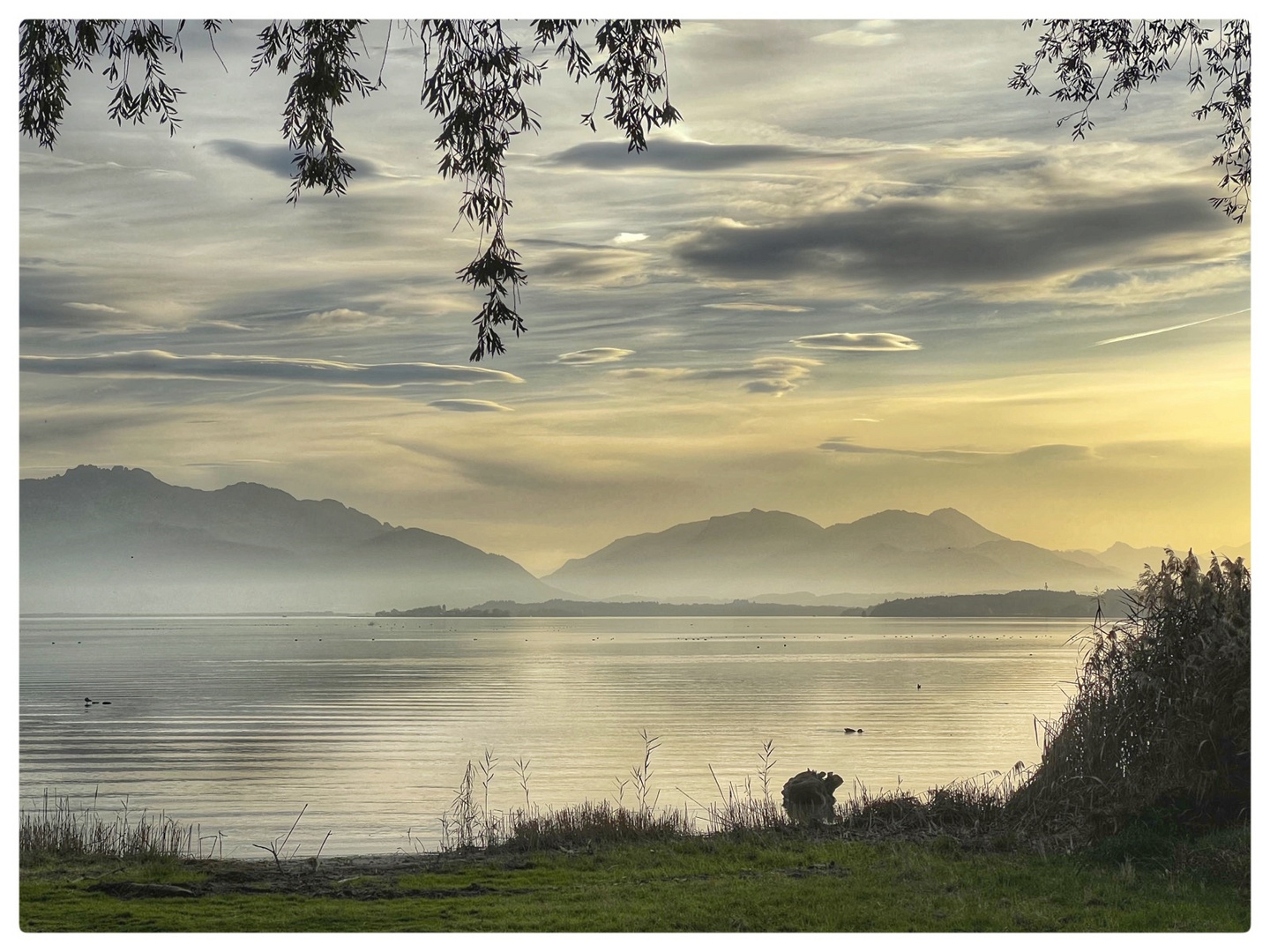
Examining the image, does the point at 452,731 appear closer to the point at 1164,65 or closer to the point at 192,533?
the point at 1164,65

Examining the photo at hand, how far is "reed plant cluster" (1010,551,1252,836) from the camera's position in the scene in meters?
10.1

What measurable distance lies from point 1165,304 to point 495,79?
10416 mm

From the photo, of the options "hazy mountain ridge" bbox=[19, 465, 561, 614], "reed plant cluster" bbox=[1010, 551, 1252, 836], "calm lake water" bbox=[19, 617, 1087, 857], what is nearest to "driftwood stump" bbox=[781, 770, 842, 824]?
"reed plant cluster" bbox=[1010, 551, 1252, 836]

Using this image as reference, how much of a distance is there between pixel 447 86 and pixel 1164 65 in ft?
24.9

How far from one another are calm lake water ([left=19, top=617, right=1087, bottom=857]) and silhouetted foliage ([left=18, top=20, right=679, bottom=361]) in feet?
28.8

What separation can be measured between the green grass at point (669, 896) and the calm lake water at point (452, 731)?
5.64m

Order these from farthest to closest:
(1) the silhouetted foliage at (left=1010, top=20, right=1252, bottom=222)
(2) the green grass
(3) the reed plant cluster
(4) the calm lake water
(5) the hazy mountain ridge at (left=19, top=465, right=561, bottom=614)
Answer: (5) the hazy mountain ridge at (left=19, top=465, right=561, bottom=614)
(4) the calm lake water
(1) the silhouetted foliage at (left=1010, top=20, right=1252, bottom=222)
(3) the reed plant cluster
(2) the green grass

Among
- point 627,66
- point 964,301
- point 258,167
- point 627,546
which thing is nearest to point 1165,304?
point 964,301

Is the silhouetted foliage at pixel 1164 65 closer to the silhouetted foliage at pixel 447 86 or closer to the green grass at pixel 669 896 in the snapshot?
the silhouetted foliage at pixel 447 86

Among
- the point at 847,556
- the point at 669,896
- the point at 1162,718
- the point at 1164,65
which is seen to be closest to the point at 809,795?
the point at 1162,718

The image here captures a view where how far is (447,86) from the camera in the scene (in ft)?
31.1

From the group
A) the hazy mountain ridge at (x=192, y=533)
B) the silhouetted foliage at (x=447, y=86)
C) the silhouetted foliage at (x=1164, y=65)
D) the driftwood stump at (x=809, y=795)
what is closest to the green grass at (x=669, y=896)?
the driftwood stump at (x=809, y=795)

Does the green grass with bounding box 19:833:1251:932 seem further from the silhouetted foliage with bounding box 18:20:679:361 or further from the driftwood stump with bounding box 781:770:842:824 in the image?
the silhouetted foliage with bounding box 18:20:679:361
